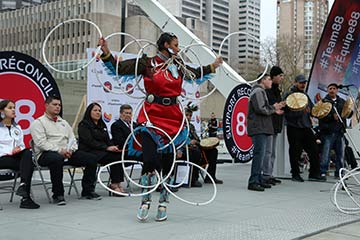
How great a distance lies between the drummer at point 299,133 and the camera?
29.8ft

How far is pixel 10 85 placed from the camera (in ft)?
24.9

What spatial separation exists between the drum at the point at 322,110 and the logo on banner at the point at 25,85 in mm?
3990

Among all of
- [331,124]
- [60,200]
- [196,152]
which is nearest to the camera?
[60,200]

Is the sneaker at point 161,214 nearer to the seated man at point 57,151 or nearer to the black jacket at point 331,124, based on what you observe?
the seated man at point 57,151

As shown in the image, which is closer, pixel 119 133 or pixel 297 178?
pixel 119 133

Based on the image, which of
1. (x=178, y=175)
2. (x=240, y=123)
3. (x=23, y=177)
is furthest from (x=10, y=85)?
(x=240, y=123)

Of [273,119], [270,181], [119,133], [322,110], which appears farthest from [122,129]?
[322,110]

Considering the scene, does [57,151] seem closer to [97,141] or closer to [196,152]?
[97,141]

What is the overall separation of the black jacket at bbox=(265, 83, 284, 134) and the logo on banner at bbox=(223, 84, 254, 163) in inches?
68.2

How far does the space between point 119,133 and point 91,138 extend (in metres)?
0.66

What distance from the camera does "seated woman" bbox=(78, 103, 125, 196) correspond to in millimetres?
7156

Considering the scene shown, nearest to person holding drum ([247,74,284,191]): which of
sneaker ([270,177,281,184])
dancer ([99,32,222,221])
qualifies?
sneaker ([270,177,281,184])

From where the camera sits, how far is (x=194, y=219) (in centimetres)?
562

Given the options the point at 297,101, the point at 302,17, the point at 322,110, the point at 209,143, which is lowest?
the point at 209,143
